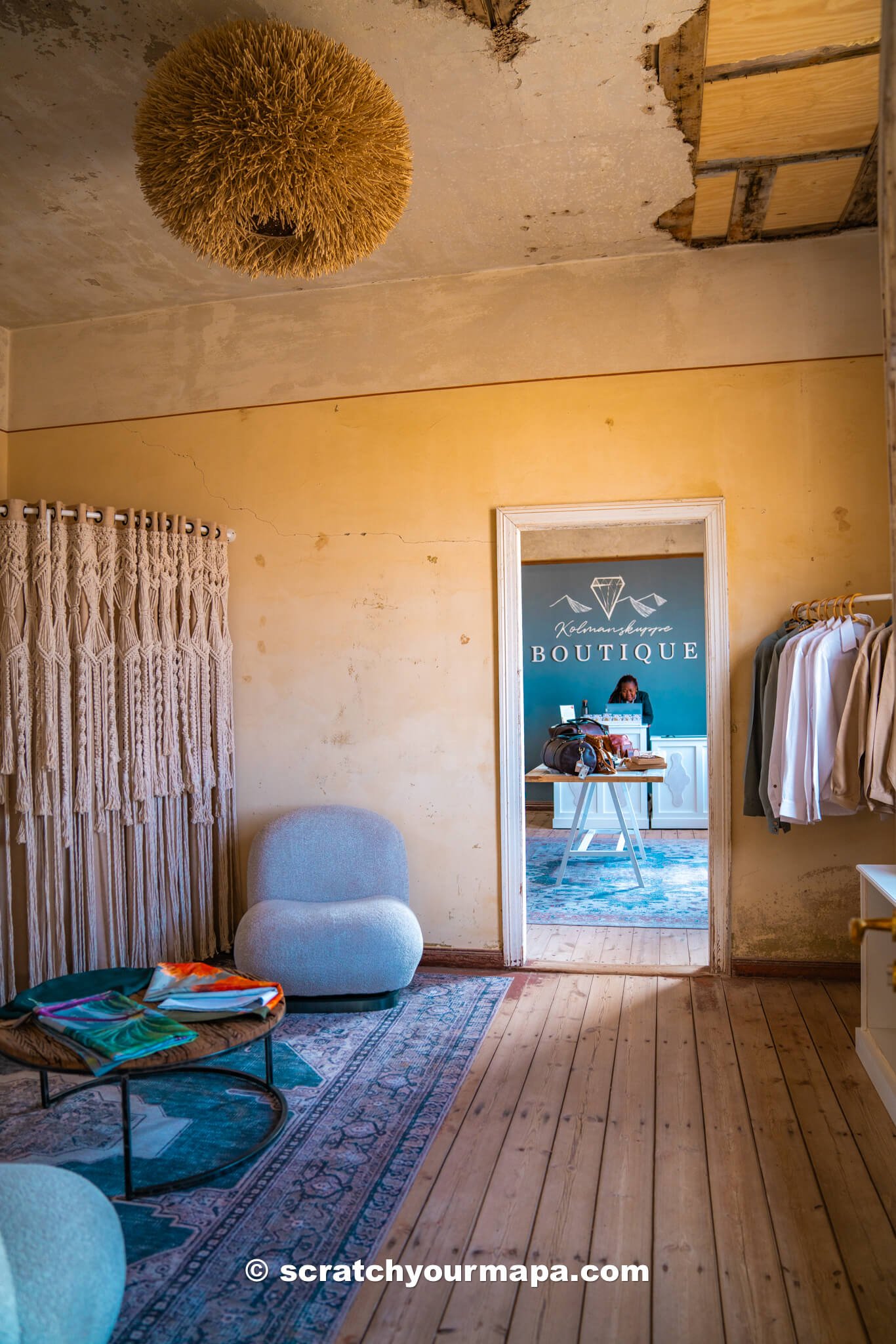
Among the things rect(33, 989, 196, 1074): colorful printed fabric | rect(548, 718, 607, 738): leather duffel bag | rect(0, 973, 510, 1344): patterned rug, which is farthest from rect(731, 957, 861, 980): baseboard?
rect(33, 989, 196, 1074): colorful printed fabric

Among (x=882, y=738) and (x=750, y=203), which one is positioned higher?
(x=750, y=203)

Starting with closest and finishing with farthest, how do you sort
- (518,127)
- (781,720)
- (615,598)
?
(518,127) < (781,720) < (615,598)


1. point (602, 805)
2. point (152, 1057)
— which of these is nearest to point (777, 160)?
point (152, 1057)

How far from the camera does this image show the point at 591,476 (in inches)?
165

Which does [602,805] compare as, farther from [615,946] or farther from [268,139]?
[268,139]

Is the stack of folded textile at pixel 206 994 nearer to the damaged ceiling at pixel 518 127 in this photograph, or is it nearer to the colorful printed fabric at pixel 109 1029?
the colorful printed fabric at pixel 109 1029

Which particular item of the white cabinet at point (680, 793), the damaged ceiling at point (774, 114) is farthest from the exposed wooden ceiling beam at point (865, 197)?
the white cabinet at point (680, 793)

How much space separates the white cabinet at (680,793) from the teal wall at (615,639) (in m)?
0.85

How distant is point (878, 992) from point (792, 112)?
9.65 ft

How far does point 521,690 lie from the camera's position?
13.7 feet

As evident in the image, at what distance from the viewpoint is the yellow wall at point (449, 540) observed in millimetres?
3998

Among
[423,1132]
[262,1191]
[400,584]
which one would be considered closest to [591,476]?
[400,584]

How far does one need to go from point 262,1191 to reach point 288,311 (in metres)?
3.77

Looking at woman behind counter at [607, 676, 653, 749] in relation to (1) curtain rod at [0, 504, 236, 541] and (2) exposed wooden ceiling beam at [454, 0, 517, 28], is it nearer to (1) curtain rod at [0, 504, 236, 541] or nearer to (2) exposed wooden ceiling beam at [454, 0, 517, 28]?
(1) curtain rod at [0, 504, 236, 541]
